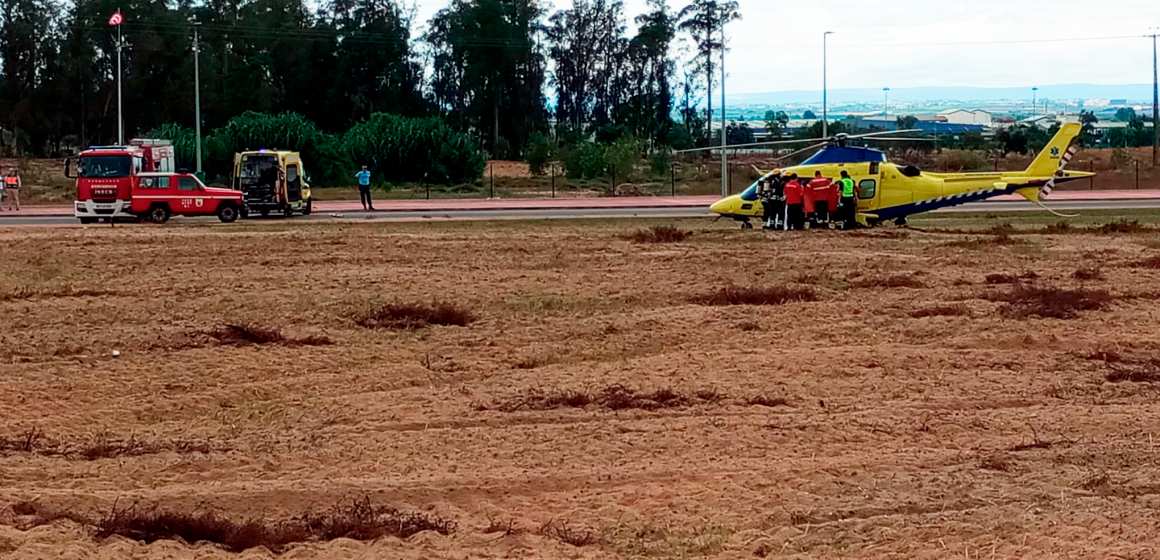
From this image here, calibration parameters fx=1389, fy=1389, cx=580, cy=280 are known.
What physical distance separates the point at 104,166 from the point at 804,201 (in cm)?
1930

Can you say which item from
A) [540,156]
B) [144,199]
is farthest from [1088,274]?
[540,156]

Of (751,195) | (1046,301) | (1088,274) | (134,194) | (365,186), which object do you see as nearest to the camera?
(1046,301)

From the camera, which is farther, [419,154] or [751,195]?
[419,154]

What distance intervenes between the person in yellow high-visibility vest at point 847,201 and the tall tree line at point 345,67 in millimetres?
52537

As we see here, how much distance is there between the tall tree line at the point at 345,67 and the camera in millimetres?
83812

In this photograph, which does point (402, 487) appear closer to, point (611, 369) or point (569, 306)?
point (611, 369)

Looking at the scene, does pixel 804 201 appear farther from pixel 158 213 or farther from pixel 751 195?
pixel 158 213

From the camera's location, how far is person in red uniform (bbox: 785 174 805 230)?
32.4 meters

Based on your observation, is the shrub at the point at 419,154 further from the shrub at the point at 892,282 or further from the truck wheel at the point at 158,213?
the shrub at the point at 892,282

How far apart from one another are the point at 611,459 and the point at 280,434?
2.74m

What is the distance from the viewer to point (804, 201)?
32.5 m

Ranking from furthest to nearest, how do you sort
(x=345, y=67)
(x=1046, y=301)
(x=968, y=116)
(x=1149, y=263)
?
(x=968, y=116)
(x=345, y=67)
(x=1149, y=263)
(x=1046, y=301)

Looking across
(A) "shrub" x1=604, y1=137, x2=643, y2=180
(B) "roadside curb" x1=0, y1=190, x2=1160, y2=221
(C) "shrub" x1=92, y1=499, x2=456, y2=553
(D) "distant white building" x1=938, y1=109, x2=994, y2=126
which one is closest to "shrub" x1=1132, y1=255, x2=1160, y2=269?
(C) "shrub" x1=92, y1=499, x2=456, y2=553

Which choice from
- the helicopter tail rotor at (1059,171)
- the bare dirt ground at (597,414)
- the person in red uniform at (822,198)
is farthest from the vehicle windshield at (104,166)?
the helicopter tail rotor at (1059,171)
